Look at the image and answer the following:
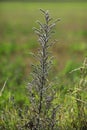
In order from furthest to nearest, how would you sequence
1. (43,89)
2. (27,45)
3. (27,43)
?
(27,43)
(27,45)
(43,89)

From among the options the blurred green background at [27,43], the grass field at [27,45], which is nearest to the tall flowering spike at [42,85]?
the grass field at [27,45]

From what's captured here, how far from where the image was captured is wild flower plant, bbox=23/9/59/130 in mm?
3523

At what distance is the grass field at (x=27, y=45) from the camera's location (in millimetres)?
5956

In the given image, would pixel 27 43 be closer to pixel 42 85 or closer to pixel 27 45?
pixel 27 45

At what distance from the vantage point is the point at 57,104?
3898 millimetres

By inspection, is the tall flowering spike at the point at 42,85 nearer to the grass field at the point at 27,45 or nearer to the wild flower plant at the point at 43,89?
the wild flower plant at the point at 43,89

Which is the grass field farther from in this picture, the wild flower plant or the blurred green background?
the wild flower plant

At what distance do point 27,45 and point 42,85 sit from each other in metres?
6.34

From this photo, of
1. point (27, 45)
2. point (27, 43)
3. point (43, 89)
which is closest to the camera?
point (43, 89)

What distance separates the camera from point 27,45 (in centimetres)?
986

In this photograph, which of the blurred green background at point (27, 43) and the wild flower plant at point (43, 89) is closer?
the wild flower plant at point (43, 89)

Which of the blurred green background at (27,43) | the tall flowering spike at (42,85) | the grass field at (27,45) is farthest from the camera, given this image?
the blurred green background at (27,43)

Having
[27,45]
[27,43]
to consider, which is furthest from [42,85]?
[27,43]

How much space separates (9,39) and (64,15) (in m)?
5.81
